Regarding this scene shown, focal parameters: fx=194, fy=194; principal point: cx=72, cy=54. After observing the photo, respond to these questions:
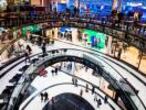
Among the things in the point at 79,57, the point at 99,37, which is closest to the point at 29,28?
the point at 79,57

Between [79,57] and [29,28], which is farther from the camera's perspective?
[29,28]

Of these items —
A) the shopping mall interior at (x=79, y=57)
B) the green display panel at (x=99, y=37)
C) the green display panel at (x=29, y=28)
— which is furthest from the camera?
the green display panel at (x=99, y=37)

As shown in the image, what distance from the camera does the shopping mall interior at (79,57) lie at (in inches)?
643

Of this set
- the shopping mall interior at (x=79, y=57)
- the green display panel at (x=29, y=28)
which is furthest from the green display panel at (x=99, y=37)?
the green display panel at (x=29, y=28)

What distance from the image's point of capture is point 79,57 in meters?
20.2

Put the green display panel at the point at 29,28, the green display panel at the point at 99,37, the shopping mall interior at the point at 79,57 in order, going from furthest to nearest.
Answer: the green display panel at the point at 99,37 < the green display panel at the point at 29,28 < the shopping mall interior at the point at 79,57

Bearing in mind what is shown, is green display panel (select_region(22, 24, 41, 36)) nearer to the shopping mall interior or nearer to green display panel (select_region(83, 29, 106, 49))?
the shopping mall interior

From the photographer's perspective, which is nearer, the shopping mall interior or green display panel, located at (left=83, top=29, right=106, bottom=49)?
the shopping mall interior

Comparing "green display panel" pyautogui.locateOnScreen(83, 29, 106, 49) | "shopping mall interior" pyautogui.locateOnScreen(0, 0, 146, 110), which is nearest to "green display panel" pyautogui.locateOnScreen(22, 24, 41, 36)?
"shopping mall interior" pyautogui.locateOnScreen(0, 0, 146, 110)

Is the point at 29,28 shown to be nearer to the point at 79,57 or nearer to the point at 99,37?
the point at 79,57

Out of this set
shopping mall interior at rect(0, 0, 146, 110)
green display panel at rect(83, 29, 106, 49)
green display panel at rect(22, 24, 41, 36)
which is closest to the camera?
shopping mall interior at rect(0, 0, 146, 110)

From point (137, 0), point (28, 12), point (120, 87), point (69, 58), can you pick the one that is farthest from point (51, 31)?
point (120, 87)

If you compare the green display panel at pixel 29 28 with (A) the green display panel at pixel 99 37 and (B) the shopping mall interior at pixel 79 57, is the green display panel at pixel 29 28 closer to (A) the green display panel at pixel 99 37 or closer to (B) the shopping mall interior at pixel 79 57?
(B) the shopping mall interior at pixel 79 57

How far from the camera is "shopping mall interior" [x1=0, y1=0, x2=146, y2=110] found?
53.6 ft
